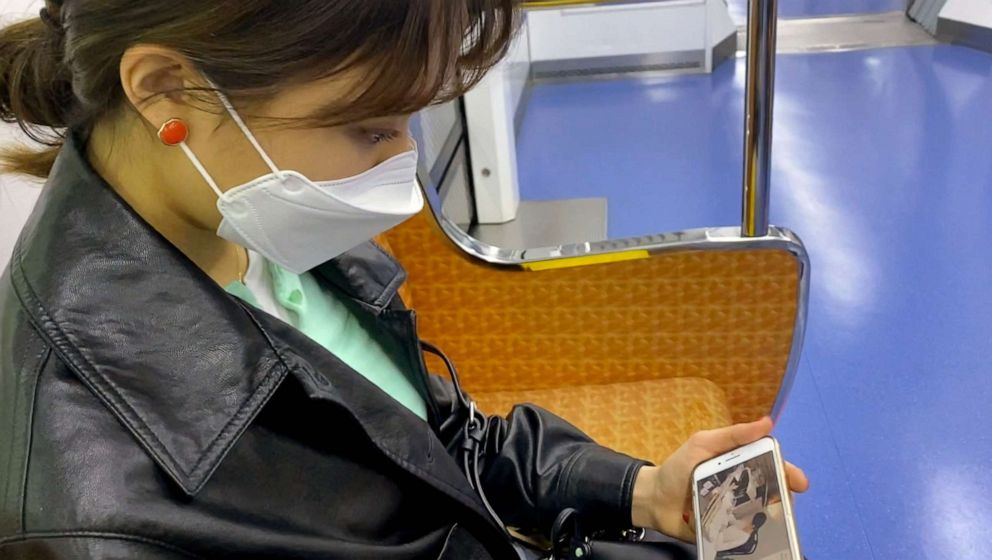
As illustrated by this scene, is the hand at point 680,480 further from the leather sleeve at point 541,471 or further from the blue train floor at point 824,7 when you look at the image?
the blue train floor at point 824,7

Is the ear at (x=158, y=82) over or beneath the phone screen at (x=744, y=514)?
over

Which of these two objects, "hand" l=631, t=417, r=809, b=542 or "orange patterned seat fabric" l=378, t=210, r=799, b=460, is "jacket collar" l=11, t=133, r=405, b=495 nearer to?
"hand" l=631, t=417, r=809, b=542

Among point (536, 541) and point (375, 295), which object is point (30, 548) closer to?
point (375, 295)

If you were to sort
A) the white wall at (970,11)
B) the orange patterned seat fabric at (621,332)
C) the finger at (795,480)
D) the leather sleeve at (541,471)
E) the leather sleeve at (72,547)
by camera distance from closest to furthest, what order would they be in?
1. the leather sleeve at (72,547)
2. the finger at (795,480)
3. the leather sleeve at (541,471)
4. the orange patterned seat fabric at (621,332)
5. the white wall at (970,11)

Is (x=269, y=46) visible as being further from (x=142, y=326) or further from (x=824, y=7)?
(x=824, y=7)

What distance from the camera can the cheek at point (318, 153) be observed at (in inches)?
25.8

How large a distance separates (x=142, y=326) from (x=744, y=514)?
56cm

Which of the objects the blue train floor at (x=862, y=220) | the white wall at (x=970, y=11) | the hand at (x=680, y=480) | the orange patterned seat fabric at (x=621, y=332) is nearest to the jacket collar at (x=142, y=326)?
the hand at (x=680, y=480)

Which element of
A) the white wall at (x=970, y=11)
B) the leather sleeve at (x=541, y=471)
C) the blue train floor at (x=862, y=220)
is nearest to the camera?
the leather sleeve at (x=541, y=471)

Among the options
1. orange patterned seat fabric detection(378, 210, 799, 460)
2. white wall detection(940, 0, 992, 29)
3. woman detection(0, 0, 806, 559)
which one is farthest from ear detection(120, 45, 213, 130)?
white wall detection(940, 0, 992, 29)

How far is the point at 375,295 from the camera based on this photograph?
91cm

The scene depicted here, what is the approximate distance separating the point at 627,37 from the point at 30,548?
14.1 feet

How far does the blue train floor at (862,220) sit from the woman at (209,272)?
1.20 metres

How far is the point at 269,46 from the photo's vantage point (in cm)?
57
